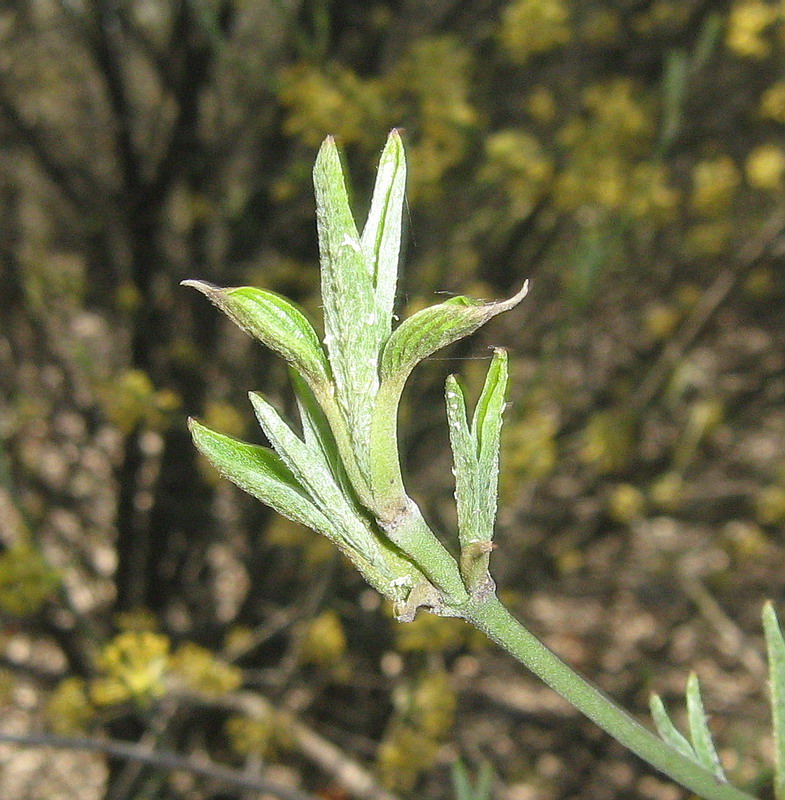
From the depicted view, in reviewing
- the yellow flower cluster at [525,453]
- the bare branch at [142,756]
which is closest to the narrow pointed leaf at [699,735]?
the bare branch at [142,756]

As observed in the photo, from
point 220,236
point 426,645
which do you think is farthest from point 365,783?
point 220,236

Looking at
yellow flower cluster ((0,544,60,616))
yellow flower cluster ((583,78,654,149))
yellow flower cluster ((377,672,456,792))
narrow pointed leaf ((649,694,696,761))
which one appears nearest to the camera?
narrow pointed leaf ((649,694,696,761))

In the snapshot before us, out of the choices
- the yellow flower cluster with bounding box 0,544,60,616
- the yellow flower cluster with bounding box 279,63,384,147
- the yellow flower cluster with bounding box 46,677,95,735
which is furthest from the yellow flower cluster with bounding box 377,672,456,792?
the yellow flower cluster with bounding box 279,63,384,147

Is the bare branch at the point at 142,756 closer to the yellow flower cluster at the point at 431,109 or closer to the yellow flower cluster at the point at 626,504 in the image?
the yellow flower cluster at the point at 431,109

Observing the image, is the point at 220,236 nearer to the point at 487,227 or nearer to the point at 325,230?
the point at 487,227

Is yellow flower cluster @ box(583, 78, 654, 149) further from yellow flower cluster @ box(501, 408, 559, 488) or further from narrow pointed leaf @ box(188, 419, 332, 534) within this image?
narrow pointed leaf @ box(188, 419, 332, 534)

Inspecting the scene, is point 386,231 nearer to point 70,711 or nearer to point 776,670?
point 776,670
